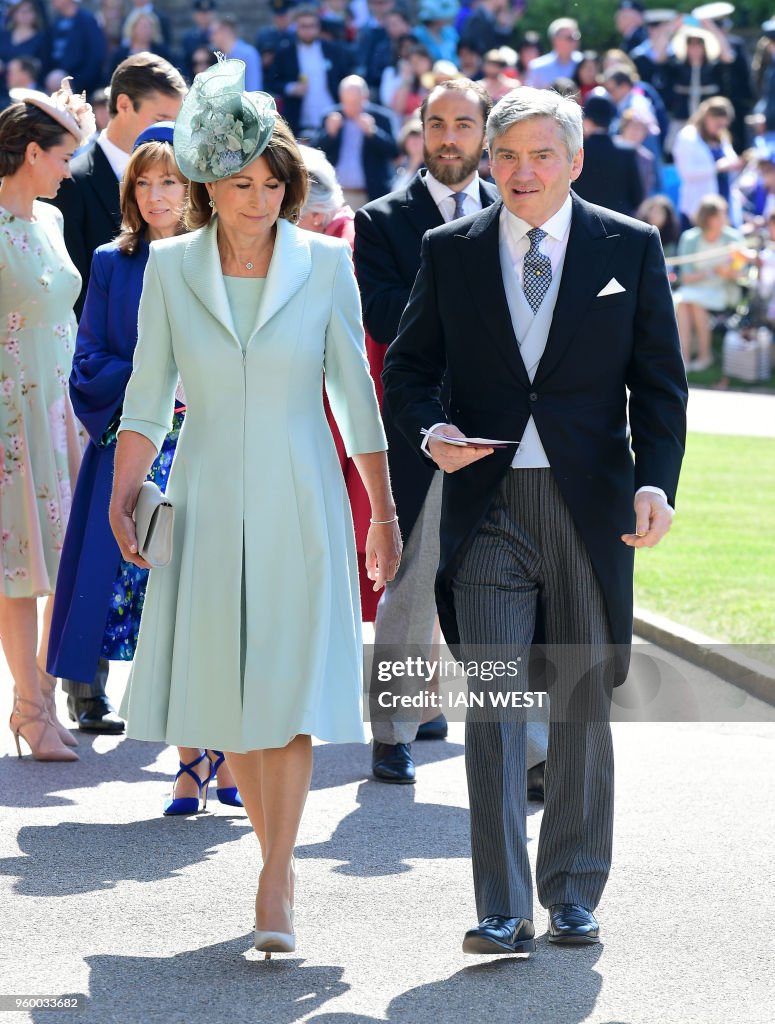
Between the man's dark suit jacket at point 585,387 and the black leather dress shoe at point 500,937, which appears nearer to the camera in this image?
the black leather dress shoe at point 500,937

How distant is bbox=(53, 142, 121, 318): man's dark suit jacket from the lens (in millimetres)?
7785

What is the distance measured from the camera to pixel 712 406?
719 inches

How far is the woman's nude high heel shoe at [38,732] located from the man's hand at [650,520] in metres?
2.95

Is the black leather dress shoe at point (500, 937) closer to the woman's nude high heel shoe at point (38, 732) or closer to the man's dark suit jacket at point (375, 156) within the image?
the woman's nude high heel shoe at point (38, 732)

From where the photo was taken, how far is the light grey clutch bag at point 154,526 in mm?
4777

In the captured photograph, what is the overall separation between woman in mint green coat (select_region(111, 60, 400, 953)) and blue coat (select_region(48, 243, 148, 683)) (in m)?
1.65

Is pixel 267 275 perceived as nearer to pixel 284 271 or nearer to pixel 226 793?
pixel 284 271

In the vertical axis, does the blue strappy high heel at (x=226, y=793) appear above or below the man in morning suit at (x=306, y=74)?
below

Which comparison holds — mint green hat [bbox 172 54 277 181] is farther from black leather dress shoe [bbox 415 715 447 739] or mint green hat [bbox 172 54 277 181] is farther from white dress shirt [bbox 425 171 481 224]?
black leather dress shoe [bbox 415 715 447 739]

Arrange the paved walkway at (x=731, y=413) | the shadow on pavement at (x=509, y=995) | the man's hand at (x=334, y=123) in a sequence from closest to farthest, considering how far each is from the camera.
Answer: the shadow on pavement at (x=509, y=995)
the paved walkway at (x=731, y=413)
the man's hand at (x=334, y=123)

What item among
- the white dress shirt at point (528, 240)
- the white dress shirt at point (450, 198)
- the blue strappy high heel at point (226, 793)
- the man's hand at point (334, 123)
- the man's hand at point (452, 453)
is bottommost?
the blue strappy high heel at point (226, 793)

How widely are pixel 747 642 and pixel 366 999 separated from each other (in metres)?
4.49

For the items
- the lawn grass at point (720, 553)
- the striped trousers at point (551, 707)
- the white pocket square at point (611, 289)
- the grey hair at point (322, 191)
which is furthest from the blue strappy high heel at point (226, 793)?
the lawn grass at point (720, 553)

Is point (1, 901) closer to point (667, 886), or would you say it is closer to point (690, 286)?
point (667, 886)
